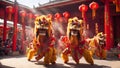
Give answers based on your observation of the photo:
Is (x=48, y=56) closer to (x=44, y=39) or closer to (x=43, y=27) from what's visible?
(x=44, y=39)

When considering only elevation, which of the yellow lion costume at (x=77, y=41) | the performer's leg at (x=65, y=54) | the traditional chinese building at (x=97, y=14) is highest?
the traditional chinese building at (x=97, y=14)

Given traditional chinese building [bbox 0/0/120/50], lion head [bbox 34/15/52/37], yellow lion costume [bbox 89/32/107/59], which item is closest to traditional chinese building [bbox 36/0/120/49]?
traditional chinese building [bbox 0/0/120/50]

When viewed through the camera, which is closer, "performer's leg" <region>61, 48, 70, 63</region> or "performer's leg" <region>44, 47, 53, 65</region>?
"performer's leg" <region>44, 47, 53, 65</region>

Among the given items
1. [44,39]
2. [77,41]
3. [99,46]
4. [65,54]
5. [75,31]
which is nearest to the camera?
[75,31]

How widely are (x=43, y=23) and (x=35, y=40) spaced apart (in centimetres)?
98

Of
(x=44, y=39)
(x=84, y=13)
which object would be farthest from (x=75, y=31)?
(x=84, y=13)

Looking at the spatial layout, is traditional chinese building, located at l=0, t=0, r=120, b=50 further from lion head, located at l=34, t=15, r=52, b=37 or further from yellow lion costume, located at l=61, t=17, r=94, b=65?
lion head, located at l=34, t=15, r=52, b=37

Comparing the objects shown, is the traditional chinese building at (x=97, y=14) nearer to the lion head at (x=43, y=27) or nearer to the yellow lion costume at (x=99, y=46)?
the yellow lion costume at (x=99, y=46)

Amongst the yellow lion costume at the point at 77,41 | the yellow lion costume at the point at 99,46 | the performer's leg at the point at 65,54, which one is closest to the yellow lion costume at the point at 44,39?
the performer's leg at the point at 65,54

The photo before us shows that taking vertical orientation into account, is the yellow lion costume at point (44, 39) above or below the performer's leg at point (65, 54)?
above

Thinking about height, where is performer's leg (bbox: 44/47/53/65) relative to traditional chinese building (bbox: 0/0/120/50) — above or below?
below

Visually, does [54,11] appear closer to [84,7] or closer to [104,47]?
[84,7]

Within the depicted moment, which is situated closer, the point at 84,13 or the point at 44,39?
the point at 44,39

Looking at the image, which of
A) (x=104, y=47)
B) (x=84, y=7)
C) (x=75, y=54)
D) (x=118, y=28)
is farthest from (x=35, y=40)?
(x=118, y=28)
